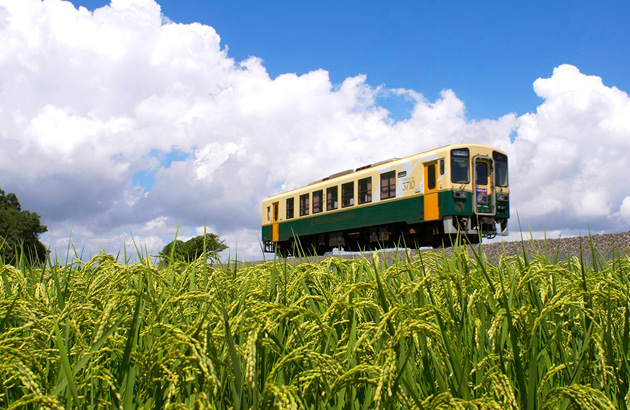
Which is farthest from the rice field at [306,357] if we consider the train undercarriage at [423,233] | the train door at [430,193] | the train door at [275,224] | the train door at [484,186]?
the train door at [275,224]

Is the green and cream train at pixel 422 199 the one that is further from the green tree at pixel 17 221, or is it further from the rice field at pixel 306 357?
the green tree at pixel 17 221

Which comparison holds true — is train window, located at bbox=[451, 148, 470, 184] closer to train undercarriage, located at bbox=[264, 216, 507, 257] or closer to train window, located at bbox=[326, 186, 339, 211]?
train undercarriage, located at bbox=[264, 216, 507, 257]

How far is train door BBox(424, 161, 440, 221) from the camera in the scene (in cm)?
1532

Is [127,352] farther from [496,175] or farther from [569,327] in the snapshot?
[496,175]

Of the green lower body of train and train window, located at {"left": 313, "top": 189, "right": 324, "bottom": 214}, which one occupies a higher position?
train window, located at {"left": 313, "top": 189, "right": 324, "bottom": 214}

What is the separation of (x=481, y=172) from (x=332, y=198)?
5793mm

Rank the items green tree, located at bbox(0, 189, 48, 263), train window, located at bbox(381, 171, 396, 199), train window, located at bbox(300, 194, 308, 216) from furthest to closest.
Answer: green tree, located at bbox(0, 189, 48, 263)
train window, located at bbox(300, 194, 308, 216)
train window, located at bbox(381, 171, 396, 199)

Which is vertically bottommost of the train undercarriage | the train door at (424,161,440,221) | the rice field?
the rice field

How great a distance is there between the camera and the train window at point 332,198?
755 inches

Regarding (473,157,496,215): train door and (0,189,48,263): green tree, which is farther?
(0,189,48,263): green tree

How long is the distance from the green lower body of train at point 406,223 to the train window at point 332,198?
269mm

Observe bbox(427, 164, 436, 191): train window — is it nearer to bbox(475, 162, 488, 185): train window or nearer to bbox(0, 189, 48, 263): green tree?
bbox(475, 162, 488, 185): train window

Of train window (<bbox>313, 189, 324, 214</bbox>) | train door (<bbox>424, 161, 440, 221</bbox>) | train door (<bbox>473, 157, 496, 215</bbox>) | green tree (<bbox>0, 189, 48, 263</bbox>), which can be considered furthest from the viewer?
green tree (<bbox>0, 189, 48, 263</bbox>)

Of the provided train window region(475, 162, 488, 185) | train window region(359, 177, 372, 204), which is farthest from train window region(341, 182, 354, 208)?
train window region(475, 162, 488, 185)
